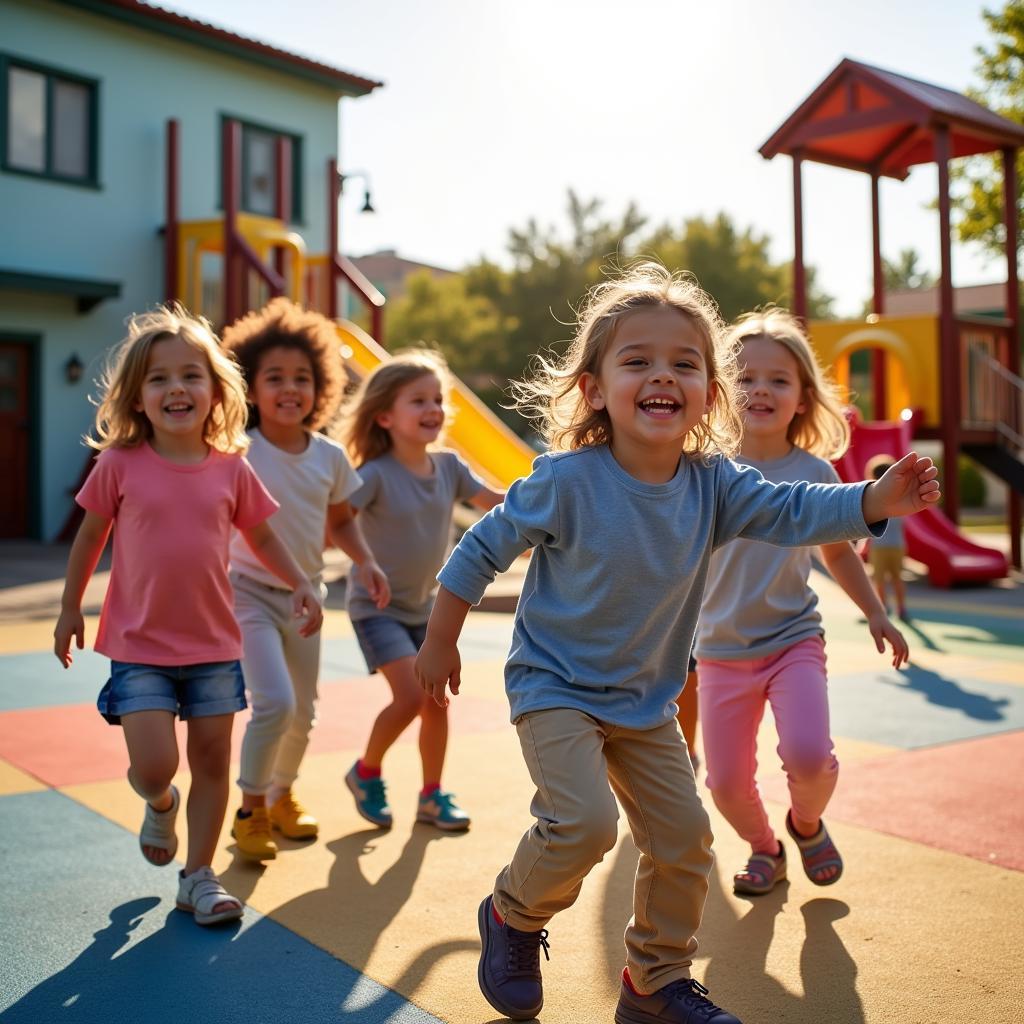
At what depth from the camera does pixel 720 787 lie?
149 inches

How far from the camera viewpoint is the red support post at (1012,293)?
16203 mm

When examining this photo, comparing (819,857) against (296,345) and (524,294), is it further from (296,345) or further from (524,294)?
(524,294)

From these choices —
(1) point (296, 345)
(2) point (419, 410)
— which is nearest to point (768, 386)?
(2) point (419, 410)

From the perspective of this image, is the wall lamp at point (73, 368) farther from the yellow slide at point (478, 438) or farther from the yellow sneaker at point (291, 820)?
the yellow sneaker at point (291, 820)

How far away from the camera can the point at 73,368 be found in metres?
18.0

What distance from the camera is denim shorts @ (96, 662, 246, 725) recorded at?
3578 mm

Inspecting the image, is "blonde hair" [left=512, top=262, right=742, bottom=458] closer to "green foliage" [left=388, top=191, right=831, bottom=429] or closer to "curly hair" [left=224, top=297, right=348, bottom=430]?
"curly hair" [left=224, top=297, right=348, bottom=430]

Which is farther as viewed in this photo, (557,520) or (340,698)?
(340,698)

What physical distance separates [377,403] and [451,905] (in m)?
2.01

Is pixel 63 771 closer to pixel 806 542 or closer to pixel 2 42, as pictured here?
pixel 806 542

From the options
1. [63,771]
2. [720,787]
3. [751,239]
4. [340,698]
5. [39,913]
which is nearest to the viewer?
[39,913]

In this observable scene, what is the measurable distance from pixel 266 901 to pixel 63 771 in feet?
6.03

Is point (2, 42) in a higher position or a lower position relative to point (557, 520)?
higher

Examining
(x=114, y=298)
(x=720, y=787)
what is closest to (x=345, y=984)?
(x=720, y=787)
